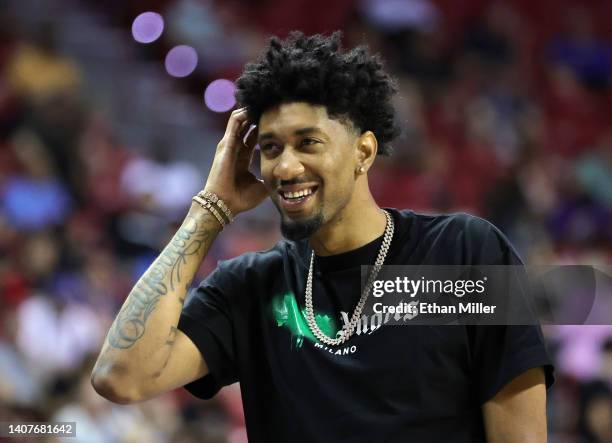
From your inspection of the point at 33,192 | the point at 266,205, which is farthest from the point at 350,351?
the point at 266,205

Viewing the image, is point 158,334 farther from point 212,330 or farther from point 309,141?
point 309,141

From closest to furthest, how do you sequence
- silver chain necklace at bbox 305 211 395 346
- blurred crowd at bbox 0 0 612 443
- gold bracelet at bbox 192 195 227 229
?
silver chain necklace at bbox 305 211 395 346, gold bracelet at bbox 192 195 227 229, blurred crowd at bbox 0 0 612 443

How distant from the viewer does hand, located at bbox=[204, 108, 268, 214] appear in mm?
2494

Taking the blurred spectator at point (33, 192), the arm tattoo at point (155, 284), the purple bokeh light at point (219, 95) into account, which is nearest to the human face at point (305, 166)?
the arm tattoo at point (155, 284)

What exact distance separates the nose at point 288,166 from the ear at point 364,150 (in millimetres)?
167

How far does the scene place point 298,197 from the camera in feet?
7.47

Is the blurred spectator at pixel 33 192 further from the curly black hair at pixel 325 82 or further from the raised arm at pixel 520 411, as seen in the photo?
the raised arm at pixel 520 411

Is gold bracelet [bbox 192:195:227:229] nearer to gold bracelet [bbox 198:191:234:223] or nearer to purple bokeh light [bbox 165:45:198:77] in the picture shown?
gold bracelet [bbox 198:191:234:223]

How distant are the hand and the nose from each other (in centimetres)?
24

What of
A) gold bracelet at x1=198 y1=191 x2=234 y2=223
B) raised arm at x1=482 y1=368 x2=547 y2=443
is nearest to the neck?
gold bracelet at x1=198 y1=191 x2=234 y2=223

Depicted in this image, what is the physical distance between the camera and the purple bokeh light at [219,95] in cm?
791

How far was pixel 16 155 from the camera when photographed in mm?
6137

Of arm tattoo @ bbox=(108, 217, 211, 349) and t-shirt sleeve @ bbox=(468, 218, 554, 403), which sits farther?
arm tattoo @ bbox=(108, 217, 211, 349)

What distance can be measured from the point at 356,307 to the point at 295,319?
0.49 feet
